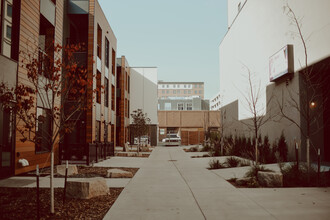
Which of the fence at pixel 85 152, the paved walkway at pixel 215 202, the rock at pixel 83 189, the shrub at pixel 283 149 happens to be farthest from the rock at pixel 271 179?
the fence at pixel 85 152

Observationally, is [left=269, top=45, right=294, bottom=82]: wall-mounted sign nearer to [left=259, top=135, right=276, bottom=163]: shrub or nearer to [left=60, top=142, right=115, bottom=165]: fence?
[left=259, top=135, right=276, bottom=163]: shrub

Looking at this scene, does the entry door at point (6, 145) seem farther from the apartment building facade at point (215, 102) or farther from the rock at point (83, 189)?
the apartment building facade at point (215, 102)

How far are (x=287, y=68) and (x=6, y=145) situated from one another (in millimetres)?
13601

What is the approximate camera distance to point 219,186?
9828 millimetres

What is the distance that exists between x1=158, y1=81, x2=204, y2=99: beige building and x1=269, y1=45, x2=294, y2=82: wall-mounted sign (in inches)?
4396

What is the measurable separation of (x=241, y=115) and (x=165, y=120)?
28.1m

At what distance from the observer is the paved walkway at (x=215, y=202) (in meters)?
6.38

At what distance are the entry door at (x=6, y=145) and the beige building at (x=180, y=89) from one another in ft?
392

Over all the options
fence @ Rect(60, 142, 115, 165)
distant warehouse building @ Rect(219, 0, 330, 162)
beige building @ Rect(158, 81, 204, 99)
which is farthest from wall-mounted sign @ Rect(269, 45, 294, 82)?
beige building @ Rect(158, 81, 204, 99)

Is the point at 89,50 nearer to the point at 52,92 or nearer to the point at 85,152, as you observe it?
the point at 85,152

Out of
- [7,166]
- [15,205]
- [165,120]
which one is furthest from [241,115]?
[165,120]

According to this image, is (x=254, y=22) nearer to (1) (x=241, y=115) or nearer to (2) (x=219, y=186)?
(1) (x=241, y=115)

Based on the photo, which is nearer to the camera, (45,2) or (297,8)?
(45,2)

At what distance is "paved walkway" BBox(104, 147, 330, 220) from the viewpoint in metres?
6.38
